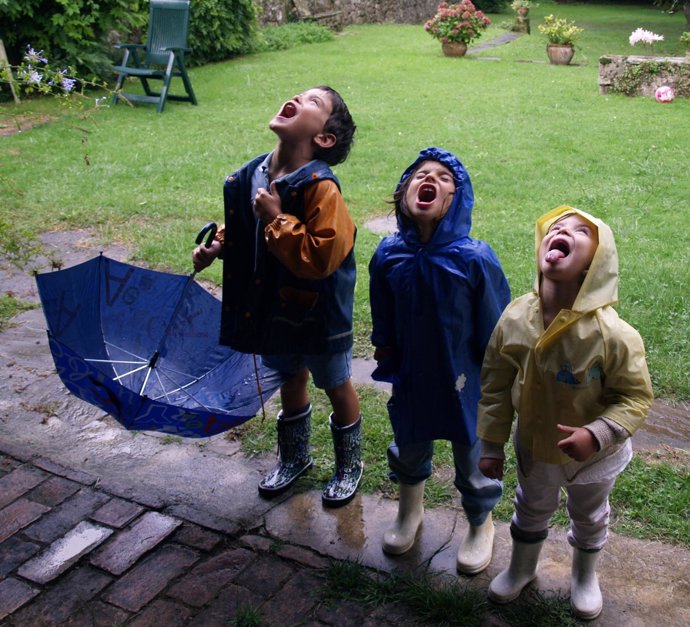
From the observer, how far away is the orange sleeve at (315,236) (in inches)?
99.7

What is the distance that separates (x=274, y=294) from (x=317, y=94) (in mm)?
693

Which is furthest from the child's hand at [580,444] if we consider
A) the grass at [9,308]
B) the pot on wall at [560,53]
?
the pot on wall at [560,53]

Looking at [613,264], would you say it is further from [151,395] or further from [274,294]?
[151,395]

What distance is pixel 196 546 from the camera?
2.88 meters

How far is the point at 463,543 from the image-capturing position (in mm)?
2758

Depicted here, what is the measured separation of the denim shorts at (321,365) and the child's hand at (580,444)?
39.4 inches

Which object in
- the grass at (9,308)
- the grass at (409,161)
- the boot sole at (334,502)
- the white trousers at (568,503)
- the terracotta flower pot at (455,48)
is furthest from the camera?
the terracotta flower pot at (455,48)

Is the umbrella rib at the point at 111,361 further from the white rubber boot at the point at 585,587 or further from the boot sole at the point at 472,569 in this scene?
the white rubber boot at the point at 585,587

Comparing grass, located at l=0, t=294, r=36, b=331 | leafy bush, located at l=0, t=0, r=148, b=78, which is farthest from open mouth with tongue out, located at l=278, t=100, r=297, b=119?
leafy bush, located at l=0, t=0, r=148, b=78

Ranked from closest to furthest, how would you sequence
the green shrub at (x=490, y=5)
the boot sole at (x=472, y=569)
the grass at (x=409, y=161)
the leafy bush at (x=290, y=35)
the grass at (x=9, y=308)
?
the boot sole at (x=472, y=569) < the grass at (x=409, y=161) < the grass at (x=9, y=308) < the leafy bush at (x=290, y=35) < the green shrub at (x=490, y=5)

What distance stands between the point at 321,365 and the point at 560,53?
13.4 m

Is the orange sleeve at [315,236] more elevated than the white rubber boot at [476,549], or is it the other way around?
the orange sleeve at [315,236]

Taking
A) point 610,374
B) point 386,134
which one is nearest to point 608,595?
point 610,374

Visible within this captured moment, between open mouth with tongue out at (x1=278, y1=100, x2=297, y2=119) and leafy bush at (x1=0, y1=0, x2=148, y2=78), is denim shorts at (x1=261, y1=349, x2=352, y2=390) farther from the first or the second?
leafy bush at (x1=0, y1=0, x2=148, y2=78)
